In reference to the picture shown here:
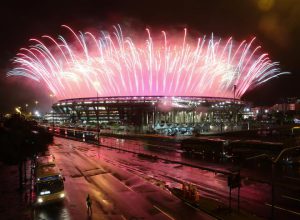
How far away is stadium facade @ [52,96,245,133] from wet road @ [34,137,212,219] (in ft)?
288

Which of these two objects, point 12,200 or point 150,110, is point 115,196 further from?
point 150,110

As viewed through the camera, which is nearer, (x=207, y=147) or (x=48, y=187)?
(x=48, y=187)

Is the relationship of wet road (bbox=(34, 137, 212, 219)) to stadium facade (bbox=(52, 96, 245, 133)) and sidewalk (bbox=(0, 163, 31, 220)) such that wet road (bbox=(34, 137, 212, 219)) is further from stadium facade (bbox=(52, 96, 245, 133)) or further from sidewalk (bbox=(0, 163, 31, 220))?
stadium facade (bbox=(52, 96, 245, 133))

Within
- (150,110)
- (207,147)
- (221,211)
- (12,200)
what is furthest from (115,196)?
(150,110)

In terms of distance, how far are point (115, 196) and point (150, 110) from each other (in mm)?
113739

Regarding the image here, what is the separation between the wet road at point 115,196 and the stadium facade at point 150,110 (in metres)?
87.7

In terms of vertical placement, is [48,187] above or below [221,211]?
above

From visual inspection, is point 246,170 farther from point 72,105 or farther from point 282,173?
point 72,105

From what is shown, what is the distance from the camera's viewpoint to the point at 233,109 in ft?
540

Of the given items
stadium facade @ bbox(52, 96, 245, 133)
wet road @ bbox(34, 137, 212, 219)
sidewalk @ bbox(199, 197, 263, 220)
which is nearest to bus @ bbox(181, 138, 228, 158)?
wet road @ bbox(34, 137, 212, 219)

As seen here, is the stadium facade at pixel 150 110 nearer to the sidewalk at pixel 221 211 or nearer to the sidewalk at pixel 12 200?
the sidewalk at pixel 12 200

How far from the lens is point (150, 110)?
140125 millimetres

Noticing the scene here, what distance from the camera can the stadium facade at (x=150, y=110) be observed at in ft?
449

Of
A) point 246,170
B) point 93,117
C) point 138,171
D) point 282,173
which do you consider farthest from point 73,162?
point 93,117
